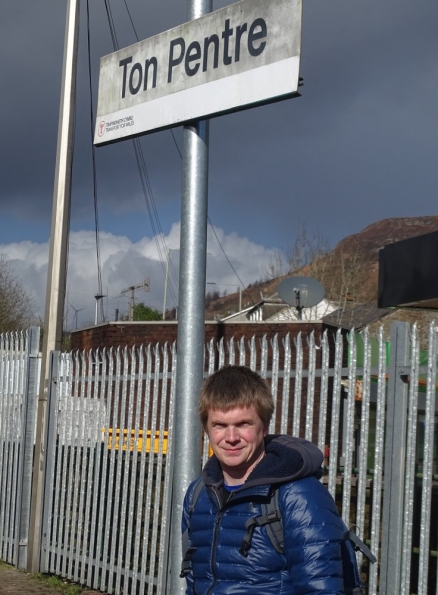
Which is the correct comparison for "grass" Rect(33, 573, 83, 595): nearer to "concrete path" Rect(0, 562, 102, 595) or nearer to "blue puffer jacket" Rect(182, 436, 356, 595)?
"concrete path" Rect(0, 562, 102, 595)

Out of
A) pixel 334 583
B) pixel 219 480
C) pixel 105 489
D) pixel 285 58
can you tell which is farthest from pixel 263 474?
pixel 105 489

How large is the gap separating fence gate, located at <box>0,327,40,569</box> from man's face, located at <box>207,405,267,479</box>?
250 inches

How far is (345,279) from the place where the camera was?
48.2m

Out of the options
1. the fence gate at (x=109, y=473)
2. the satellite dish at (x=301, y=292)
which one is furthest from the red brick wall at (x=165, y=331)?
the fence gate at (x=109, y=473)

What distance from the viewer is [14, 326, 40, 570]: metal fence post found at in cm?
869

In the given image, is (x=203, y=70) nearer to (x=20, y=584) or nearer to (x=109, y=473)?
(x=109, y=473)

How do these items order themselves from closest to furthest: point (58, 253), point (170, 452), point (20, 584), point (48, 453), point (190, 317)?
point (190, 317) → point (170, 452) → point (20, 584) → point (48, 453) → point (58, 253)

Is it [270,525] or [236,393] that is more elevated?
[236,393]

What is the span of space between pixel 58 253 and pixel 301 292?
555cm

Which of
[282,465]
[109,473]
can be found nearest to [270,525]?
[282,465]

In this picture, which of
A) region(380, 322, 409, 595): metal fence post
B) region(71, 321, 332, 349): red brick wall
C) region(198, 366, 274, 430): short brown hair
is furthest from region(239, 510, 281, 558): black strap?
region(71, 321, 332, 349): red brick wall

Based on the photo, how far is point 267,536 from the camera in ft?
8.43

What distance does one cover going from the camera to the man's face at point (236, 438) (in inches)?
107

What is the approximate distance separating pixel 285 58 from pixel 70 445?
15.5 ft
